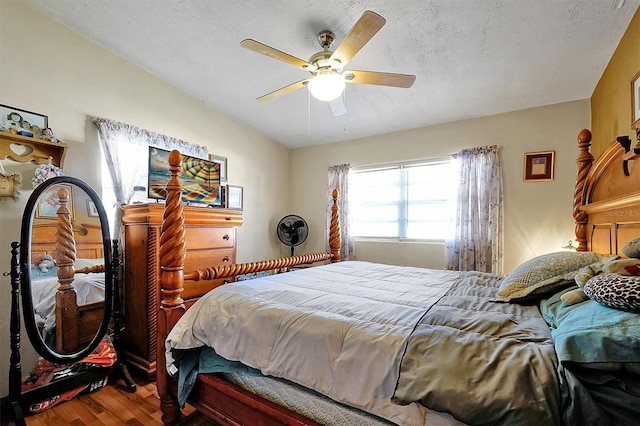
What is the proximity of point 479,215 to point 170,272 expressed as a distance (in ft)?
10.3

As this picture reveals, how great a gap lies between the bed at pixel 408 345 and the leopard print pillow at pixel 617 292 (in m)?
0.03

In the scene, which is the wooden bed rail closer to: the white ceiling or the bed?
the bed

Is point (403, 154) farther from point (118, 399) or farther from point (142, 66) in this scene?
point (118, 399)

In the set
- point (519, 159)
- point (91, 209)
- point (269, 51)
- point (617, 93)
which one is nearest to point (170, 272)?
point (91, 209)

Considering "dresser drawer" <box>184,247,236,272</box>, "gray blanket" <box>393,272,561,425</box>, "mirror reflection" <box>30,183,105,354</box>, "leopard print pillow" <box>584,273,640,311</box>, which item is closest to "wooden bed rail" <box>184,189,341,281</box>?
"dresser drawer" <box>184,247,236,272</box>

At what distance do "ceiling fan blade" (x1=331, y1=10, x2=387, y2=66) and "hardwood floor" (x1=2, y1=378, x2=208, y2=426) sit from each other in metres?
2.39

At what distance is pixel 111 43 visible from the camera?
2461mm

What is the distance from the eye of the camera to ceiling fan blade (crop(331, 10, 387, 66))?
4.76ft

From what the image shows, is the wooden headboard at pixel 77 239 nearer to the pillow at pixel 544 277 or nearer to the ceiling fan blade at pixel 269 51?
the ceiling fan blade at pixel 269 51

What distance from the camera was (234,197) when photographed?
378 centimetres

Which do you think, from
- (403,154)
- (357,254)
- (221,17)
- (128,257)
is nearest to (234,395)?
(128,257)

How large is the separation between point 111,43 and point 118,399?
113 inches

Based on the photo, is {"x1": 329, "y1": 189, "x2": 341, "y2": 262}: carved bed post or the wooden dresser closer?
the wooden dresser

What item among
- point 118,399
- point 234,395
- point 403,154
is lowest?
point 118,399
